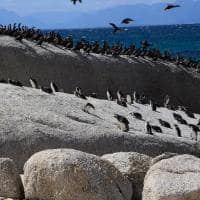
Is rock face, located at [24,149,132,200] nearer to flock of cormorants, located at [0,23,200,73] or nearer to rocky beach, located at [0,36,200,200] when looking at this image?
rocky beach, located at [0,36,200,200]

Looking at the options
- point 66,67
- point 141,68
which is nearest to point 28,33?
point 66,67

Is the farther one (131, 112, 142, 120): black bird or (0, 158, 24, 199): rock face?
(131, 112, 142, 120): black bird

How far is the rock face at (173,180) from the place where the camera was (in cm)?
1031

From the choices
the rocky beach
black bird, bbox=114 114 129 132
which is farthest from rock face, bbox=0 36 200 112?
black bird, bbox=114 114 129 132

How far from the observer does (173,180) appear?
10570mm

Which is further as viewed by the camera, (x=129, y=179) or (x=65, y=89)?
(x=65, y=89)

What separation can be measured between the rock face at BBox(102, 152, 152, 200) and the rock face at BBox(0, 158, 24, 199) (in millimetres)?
1716

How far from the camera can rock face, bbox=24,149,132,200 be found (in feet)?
34.7

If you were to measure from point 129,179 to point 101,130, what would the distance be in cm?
691

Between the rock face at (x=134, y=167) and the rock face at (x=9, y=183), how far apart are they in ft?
5.63

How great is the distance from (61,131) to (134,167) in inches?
232

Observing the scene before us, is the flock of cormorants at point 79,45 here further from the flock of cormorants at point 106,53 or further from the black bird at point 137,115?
the black bird at point 137,115

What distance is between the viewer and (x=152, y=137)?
19.6 metres

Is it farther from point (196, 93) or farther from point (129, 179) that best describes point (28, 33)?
point (129, 179)
